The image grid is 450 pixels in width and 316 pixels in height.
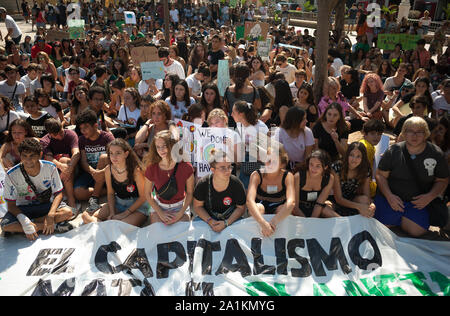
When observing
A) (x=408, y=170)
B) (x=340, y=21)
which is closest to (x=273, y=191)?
(x=408, y=170)

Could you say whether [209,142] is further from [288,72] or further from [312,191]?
[288,72]

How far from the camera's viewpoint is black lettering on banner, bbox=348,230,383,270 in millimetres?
3605

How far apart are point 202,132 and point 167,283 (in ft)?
7.31

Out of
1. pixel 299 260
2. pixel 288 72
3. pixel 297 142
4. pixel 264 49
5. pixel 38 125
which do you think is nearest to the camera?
pixel 299 260

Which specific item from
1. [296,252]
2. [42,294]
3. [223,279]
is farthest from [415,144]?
[42,294]

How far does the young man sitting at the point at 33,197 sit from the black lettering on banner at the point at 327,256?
2.80 meters

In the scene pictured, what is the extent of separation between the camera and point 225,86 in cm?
703

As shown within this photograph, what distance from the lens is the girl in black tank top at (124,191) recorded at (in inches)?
167

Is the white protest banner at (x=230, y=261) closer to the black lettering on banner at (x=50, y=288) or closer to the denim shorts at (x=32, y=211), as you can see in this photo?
the black lettering on banner at (x=50, y=288)

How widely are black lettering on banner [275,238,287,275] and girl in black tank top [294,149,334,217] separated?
465 mm

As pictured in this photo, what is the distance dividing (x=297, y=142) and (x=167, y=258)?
2.32m

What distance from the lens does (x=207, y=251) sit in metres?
3.76

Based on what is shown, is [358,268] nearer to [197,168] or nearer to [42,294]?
[197,168]

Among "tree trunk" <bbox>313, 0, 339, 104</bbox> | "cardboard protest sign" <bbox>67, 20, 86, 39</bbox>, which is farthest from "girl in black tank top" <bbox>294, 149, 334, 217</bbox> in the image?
"cardboard protest sign" <bbox>67, 20, 86, 39</bbox>
